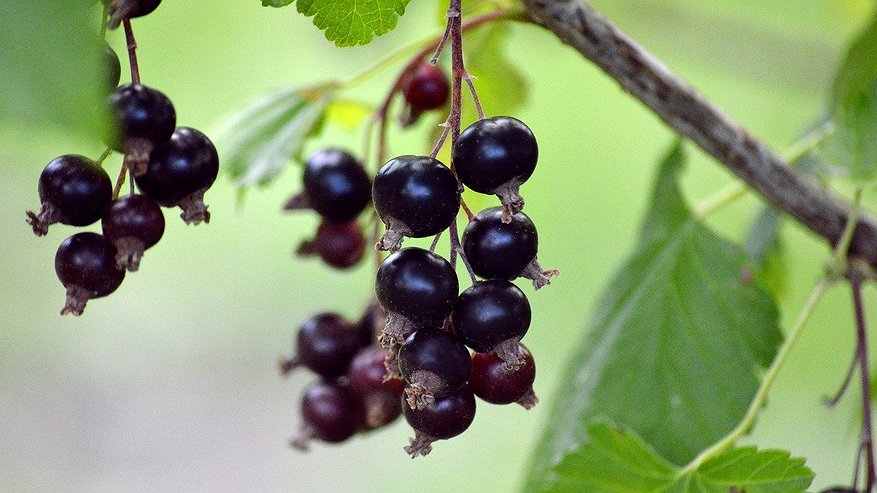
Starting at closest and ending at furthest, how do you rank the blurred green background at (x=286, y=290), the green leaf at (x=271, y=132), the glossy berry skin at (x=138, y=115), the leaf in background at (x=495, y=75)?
the glossy berry skin at (x=138, y=115), the green leaf at (x=271, y=132), the leaf in background at (x=495, y=75), the blurred green background at (x=286, y=290)

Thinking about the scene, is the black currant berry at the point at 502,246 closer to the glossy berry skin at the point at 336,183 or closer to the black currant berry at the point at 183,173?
the black currant berry at the point at 183,173

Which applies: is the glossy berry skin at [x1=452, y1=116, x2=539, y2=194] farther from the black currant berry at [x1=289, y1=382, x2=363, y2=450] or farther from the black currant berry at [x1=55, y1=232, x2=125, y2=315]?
the black currant berry at [x1=289, y1=382, x2=363, y2=450]

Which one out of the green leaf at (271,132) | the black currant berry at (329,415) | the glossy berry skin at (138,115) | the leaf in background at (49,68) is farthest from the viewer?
the green leaf at (271,132)

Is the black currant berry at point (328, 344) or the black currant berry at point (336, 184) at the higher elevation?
the black currant berry at point (336, 184)

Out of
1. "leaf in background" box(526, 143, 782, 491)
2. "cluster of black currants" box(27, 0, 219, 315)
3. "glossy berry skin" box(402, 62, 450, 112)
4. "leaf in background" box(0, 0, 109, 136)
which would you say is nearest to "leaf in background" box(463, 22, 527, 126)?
"glossy berry skin" box(402, 62, 450, 112)

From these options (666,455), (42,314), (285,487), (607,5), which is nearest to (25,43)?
(666,455)

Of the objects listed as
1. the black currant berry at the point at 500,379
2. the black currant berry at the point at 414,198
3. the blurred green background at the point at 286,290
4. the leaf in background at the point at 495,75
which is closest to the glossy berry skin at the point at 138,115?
the black currant berry at the point at 414,198

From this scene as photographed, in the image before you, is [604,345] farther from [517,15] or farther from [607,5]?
[607,5]

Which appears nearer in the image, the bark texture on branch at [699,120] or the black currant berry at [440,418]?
the black currant berry at [440,418]
